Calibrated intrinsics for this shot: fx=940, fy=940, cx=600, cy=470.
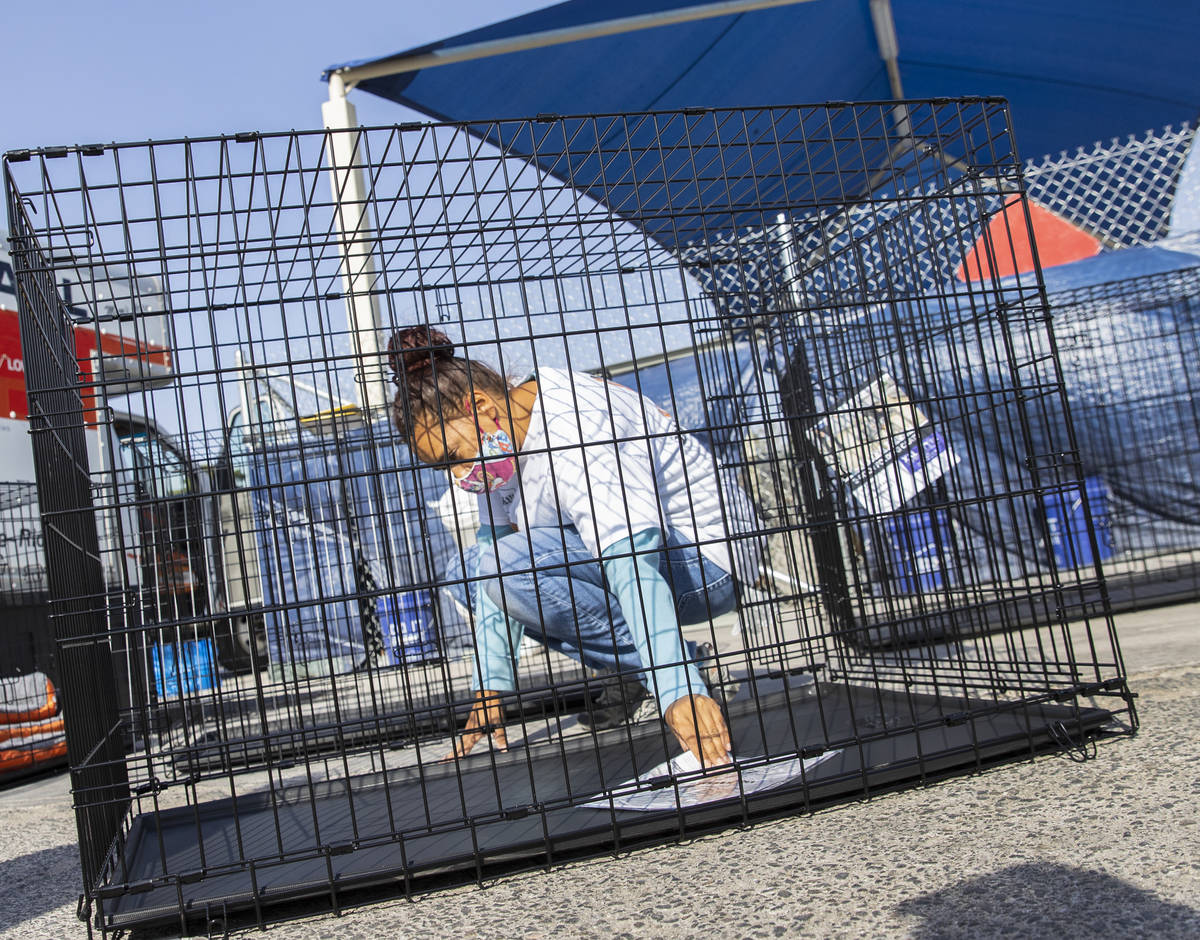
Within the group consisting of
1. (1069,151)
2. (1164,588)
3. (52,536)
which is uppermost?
(1069,151)

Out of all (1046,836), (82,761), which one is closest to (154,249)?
(82,761)

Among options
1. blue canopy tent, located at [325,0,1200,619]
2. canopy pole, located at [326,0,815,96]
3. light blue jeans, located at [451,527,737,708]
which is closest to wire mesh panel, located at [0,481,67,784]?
light blue jeans, located at [451,527,737,708]

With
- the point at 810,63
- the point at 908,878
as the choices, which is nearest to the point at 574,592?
the point at 908,878

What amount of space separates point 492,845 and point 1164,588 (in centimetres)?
430

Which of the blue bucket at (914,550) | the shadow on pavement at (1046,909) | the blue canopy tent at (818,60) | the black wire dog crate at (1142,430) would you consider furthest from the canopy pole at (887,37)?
the shadow on pavement at (1046,909)

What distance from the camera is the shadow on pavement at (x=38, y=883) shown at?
1.88 m

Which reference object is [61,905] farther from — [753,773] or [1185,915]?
[1185,915]

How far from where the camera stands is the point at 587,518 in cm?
211

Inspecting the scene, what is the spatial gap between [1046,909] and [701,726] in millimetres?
804

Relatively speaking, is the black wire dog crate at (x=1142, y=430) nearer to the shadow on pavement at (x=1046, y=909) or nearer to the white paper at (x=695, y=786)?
the white paper at (x=695, y=786)

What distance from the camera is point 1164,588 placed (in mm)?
4727

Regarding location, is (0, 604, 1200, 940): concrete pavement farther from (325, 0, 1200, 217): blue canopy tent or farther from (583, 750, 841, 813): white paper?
(325, 0, 1200, 217): blue canopy tent

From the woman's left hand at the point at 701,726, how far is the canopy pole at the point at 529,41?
4.11m

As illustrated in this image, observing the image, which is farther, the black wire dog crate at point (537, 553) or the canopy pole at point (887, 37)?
the canopy pole at point (887, 37)
